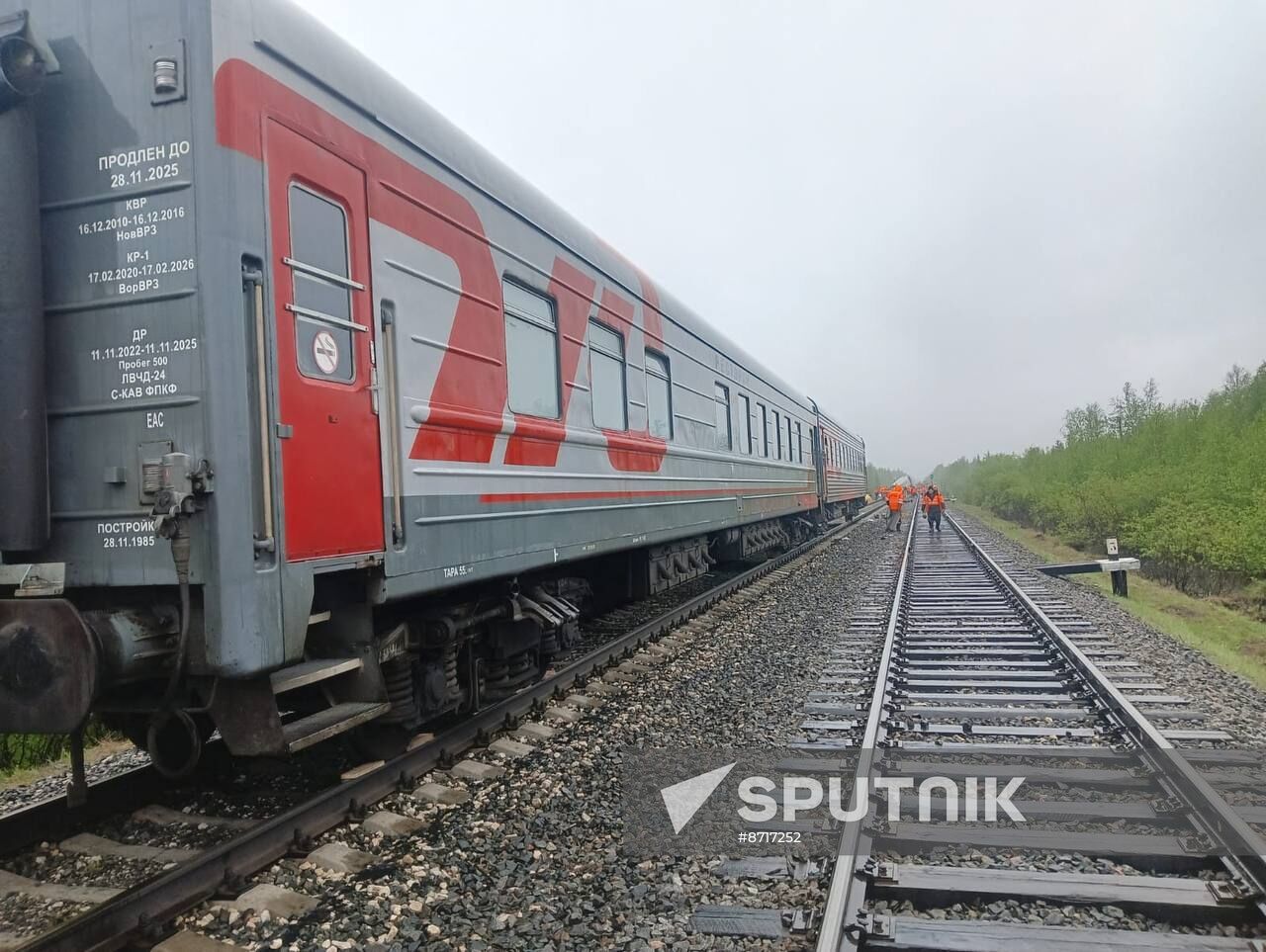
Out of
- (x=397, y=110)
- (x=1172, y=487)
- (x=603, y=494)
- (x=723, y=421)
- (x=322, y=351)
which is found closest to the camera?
(x=322, y=351)

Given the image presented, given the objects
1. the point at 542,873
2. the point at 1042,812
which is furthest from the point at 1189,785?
the point at 542,873

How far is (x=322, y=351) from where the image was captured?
365cm

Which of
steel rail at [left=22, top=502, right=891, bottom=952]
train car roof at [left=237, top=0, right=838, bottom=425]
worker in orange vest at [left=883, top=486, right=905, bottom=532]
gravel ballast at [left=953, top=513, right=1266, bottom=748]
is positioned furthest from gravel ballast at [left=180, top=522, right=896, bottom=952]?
worker in orange vest at [left=883, top=486, right=905, bottom=532]

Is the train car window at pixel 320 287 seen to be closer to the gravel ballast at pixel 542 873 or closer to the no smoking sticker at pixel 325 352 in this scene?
the no smoking sticker at pixel 325 352

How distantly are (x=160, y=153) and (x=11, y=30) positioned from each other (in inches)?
25.0

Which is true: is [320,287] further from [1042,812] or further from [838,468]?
[838,468]

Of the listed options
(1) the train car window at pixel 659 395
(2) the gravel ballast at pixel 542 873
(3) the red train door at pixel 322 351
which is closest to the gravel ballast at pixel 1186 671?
(2) the gravel ballast at pixel 542 873

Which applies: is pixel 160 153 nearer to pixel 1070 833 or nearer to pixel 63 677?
pixel 63 677

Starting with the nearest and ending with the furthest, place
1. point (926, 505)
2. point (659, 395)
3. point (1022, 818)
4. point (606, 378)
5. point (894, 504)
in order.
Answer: point (1022, 818), point (606, 378), point (659, 395), point (894, 504), point (926, 505)

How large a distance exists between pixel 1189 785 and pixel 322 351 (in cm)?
433

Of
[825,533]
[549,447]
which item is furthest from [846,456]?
[549,447]

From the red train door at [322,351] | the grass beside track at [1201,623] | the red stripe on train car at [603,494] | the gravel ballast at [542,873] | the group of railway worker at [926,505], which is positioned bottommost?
the grass beside track at [1201,623]

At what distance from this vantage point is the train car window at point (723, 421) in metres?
10.8

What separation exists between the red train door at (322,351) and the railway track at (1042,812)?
96.8 inches
